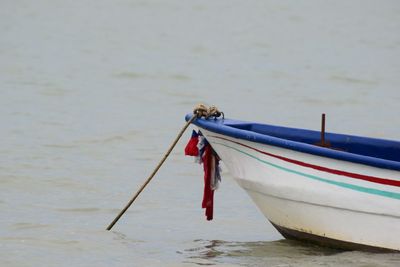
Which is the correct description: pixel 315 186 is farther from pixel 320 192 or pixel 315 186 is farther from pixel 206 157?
pixel 206 157

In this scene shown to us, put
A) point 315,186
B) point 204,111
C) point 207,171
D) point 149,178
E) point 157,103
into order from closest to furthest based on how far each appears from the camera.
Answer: point 315,186, point 204,111, point 207,171, point 149,178, point 157,103

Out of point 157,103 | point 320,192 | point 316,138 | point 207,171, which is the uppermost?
point 157,103

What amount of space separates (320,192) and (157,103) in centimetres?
822

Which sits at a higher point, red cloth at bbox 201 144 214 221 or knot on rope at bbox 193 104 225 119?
knot on rope at bbox 193 104 225 119

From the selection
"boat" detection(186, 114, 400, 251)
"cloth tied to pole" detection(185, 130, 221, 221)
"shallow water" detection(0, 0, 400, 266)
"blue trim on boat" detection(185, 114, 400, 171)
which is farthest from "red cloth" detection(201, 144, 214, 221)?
"shallow water" detection(0, 0, 400, 266)

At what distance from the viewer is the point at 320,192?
7.12 m

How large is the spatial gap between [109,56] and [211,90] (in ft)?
11.7

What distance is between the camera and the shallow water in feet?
26.1

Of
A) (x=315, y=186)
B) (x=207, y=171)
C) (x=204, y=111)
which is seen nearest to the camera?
(x=315, y=186)

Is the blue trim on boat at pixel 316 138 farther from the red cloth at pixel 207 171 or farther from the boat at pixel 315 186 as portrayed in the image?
the red cloth at pixel 207 171

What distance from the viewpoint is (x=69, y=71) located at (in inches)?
695

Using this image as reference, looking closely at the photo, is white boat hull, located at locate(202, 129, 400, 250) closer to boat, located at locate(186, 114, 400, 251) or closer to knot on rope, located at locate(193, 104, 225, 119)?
boat, located at locate(186, 114, 400, 251)

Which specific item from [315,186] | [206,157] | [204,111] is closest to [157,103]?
[206,157]

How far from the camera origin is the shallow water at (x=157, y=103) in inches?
313
